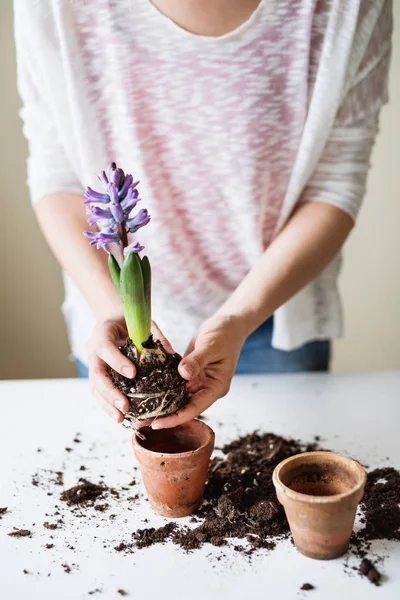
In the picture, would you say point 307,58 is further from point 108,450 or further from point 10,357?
point 10,357

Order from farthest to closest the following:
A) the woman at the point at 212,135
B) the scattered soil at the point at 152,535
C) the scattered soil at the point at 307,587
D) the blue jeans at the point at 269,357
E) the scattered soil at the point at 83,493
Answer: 1. the blue jeans at the point at 269,357
2. the woman at the point at 212,135
3. the scattered soil at the point at 83,493
4. the scattered soil at the point at 152,535
5. the scattered soil at the point at 307,587

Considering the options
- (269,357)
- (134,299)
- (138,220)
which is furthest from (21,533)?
(269,357)

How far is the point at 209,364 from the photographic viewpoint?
111 cm

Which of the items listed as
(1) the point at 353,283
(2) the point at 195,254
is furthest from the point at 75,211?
(1) the point at 353,283

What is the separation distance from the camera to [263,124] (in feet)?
4.24

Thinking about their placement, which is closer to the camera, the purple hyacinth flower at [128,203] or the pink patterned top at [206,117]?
the purple hyacinth flower at [128,203]

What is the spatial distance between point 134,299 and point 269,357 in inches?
23.4

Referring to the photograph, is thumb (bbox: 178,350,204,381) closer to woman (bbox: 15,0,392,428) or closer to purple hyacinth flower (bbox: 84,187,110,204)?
woman (bbox: 15,0,392,428)

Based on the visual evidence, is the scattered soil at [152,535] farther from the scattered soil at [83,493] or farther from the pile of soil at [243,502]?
the scattered soil at [83,493]

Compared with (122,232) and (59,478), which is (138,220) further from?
(59,478)

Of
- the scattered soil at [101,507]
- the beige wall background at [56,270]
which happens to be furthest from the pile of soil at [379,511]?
the beige wall background at [56,270]

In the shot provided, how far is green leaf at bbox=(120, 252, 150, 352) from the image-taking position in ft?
3.11

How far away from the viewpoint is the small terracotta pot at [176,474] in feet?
3.28

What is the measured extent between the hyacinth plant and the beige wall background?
120 centimetres
